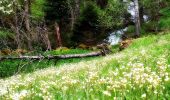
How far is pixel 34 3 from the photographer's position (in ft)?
189

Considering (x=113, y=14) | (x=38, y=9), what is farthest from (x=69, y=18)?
(x=113, y=14)

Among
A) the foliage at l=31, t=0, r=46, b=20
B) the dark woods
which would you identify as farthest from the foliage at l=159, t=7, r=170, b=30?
the foliage at l=31, t=0, r=46, b=20

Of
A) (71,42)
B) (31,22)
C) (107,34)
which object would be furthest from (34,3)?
(107,34)

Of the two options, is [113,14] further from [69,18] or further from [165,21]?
[165,21]

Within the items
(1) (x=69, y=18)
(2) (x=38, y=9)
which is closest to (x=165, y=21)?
(1) (x=69, y=18)

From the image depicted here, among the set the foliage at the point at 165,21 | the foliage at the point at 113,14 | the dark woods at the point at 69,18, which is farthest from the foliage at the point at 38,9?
the foliage at the point at 165,21

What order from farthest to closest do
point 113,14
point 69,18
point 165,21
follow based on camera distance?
1. point 69,18
2. point 113,14
3. point 165,21

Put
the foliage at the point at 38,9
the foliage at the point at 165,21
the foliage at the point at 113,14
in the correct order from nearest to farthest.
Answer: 1. the foliage at the point at 165,21
2. the foliage at the point at 38,9
3. the foliage at the point at 113,14

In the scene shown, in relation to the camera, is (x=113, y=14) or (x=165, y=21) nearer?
(x=165, y=21)

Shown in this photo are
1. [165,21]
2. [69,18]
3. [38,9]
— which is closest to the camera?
A: [165,21]

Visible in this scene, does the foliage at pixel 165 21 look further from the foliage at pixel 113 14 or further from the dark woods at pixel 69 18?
the foliage at pixel 113 14

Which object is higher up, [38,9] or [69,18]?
[38,9]

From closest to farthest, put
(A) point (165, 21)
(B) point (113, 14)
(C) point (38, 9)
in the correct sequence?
1. (A) point (165, 21)
2. (C) point (38, 9)
3. (B) point (113, 14)

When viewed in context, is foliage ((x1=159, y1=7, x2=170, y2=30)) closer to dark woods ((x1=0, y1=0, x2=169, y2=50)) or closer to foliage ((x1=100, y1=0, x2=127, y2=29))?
dark woods ((x1=0, y1=0, x2=169, y2=50))
